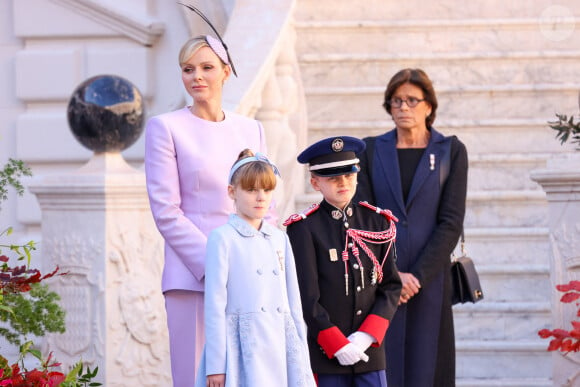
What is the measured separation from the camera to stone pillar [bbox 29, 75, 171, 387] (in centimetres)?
695

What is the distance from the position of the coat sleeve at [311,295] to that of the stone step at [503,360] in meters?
2.73

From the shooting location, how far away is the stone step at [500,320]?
8023 mm

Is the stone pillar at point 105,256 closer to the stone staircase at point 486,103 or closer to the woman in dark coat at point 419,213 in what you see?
the woman in dark coat at point 419,213

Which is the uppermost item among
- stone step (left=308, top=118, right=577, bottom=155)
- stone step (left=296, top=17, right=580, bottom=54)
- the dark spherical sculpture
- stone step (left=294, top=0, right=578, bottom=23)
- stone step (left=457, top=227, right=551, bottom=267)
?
stone step (left=294, top=0, right=578, bottom=23)

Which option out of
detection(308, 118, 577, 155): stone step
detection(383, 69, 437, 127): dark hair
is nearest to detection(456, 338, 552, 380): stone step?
detection(308, 118, 577, 155): stone step

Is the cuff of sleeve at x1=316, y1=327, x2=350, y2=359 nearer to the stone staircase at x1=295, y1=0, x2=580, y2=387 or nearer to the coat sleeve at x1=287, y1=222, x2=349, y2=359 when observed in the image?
the coat sleeve at x1=287, y1=222, x2=349, y2=359

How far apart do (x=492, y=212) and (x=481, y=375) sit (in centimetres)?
126

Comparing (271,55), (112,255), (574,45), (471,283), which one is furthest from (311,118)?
(471,283)

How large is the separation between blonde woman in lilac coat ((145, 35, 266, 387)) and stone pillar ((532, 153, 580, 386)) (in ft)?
→ 7.45

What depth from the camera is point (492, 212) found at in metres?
8.70

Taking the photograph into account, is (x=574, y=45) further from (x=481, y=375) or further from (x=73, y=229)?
(x=73, y=229)

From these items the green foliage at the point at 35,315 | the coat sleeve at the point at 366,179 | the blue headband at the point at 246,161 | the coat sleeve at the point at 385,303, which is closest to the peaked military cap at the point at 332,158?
the coat sleeve at the point at 385,303

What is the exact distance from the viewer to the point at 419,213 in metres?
6.12

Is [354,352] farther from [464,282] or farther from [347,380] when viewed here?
[464,282]
